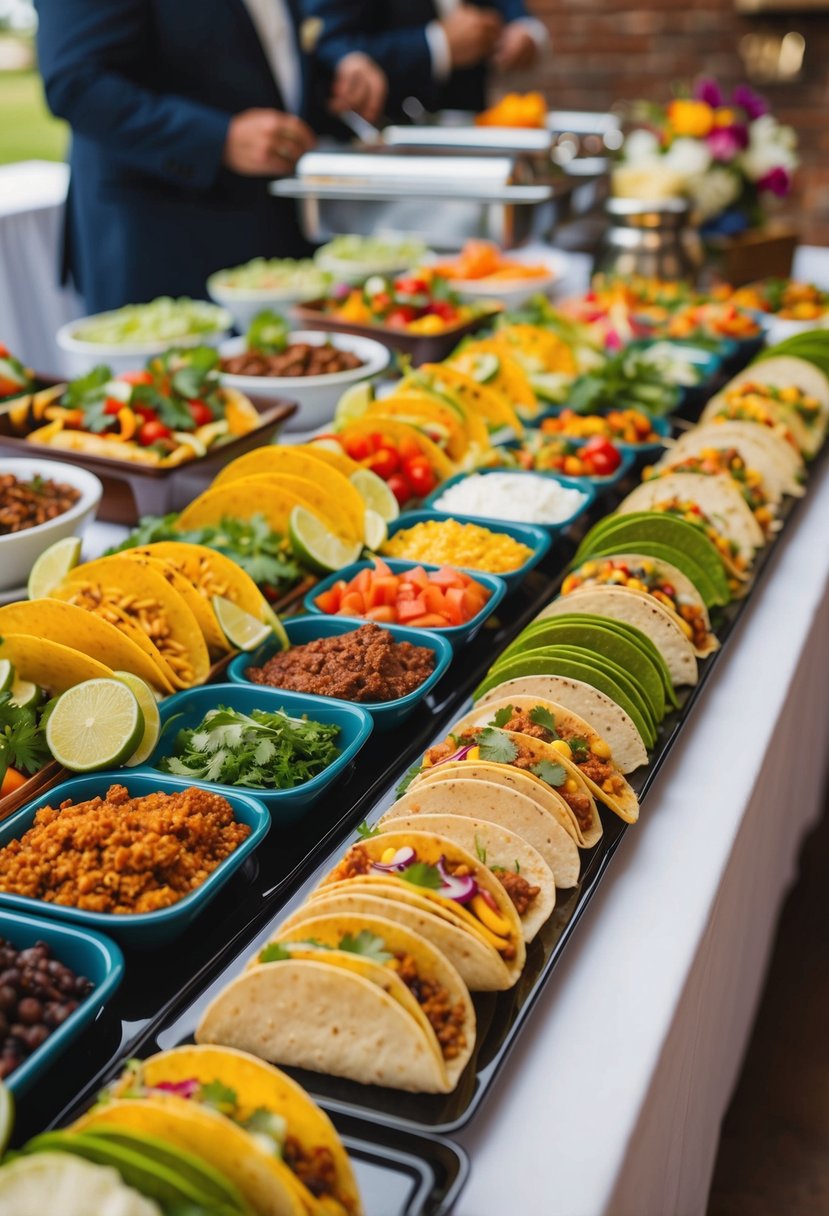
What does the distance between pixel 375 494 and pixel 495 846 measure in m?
1.24

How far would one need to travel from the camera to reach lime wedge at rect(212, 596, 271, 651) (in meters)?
2.03

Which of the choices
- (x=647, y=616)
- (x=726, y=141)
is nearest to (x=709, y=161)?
(x=726, y=141)

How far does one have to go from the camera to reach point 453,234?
418cm

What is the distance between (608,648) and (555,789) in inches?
15.2

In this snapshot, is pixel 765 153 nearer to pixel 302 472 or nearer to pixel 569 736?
pixel 302 472

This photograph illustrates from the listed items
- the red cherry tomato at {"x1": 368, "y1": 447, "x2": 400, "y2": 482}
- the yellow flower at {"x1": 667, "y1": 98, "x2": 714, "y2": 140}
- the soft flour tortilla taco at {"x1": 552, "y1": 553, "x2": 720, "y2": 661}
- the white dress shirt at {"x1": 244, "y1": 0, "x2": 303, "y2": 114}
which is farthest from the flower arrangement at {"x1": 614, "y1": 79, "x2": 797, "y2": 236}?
the soft flour tortilla taco at {"x1": 552, "y1": 553, "x2": 720, "y2": 661}

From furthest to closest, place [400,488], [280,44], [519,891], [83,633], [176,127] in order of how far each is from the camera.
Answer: [280,44] → [176,127] → [400,488] → [83,633] → [519,891]

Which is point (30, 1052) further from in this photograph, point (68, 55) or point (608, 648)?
point (68, 55)

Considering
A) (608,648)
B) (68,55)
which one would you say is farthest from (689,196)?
(608,648)

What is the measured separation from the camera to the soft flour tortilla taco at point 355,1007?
122 centimetres

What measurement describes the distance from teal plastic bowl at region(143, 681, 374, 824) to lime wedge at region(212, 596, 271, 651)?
133mm

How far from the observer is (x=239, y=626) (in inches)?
81.4

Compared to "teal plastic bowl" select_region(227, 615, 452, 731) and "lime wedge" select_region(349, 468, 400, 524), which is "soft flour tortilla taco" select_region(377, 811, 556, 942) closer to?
"teal plastic bowl" select_region(227, 615, 452, 731)

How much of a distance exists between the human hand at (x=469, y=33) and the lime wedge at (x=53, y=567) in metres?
4.40
